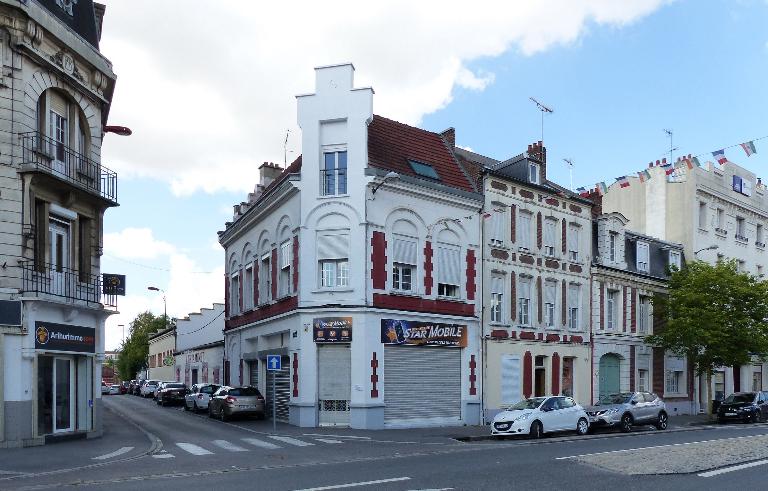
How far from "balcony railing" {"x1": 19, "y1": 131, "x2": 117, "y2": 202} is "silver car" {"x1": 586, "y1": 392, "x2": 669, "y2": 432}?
18.4 m

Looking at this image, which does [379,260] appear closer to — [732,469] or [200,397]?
[200,397]

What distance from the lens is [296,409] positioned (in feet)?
92.7

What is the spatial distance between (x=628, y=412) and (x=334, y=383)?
35.6ft

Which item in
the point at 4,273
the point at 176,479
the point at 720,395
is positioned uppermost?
the point at 4,273

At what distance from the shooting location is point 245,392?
104 ft

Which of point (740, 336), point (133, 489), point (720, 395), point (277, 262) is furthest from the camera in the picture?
point (720, 395)

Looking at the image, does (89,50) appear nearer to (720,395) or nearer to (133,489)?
(133,489)

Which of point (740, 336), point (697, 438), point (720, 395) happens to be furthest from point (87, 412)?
point (720, 395)

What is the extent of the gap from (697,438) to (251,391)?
56.4ft

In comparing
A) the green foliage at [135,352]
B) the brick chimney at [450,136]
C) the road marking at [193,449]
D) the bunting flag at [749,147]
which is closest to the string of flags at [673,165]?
the bunting flag at [749,147]

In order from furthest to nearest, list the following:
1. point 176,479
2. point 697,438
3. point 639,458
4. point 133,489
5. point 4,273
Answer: point 697,438
point 4,273
point 639,458
point 176,479
point 133,489

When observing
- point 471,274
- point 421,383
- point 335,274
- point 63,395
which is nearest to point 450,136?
point 471,274

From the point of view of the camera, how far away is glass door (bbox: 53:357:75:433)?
21953 mm

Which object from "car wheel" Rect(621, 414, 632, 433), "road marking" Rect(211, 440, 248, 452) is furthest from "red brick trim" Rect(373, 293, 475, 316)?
"road marking" Rect(211, 440, 248, 452)
